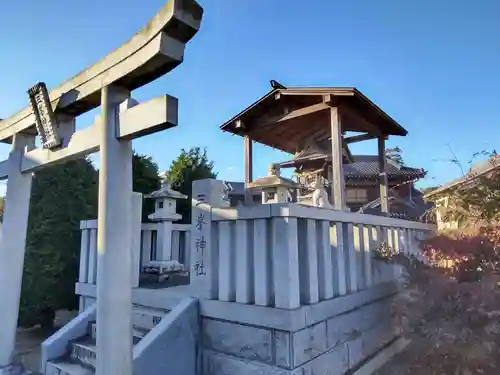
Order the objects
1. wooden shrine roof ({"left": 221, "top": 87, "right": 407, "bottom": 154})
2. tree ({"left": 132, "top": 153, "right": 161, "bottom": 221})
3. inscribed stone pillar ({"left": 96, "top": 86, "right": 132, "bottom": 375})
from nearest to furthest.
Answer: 1. inscribed stone pillar ({"left": 96, "top": 86, "right": 132, "bottom": 375})
2. wooden shrine roof ({"left": 221, "top": 87, "right": 407, "bottom": 154})
3. tree ({"left": 132, "top": 153, "right": 161, "bottom": 221})

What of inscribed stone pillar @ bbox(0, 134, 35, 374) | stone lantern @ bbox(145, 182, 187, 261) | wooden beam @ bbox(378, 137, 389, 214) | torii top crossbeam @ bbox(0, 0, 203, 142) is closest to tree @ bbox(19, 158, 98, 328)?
stone lantern @ bbox(145, 182, 187, 261)

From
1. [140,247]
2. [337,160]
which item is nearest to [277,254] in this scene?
[337,160]

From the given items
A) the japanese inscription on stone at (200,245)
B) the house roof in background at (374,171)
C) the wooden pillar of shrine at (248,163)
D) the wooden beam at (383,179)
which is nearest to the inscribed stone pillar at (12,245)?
the japanese inscription on stone at (200,245)

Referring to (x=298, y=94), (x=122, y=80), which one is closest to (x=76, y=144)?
(x=122, y=80)

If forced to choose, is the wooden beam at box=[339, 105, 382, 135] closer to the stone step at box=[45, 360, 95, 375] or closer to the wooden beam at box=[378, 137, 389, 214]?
the wooden beam at box=[378, 137, 389, 214]

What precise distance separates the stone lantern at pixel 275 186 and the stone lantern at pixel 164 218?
1.78 m

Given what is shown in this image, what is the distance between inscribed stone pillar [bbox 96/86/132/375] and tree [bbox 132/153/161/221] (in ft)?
17.7

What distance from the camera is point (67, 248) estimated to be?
6.77 m

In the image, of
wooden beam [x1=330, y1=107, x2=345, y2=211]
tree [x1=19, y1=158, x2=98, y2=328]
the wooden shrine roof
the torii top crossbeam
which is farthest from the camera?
tree [x1=19, y1=158, x2=98, y2=328]

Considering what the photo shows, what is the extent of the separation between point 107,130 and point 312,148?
6.02m

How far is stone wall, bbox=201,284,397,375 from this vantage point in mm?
2729

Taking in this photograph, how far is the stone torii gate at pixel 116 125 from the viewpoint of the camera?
8.10 ft

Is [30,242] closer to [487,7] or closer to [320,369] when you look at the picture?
[320,369]

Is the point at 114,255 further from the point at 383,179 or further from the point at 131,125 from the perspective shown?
the point at 383,179
